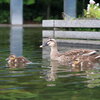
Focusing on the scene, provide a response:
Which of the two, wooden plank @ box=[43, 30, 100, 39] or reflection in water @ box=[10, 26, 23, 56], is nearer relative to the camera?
reflection in water @ box=[10, 26, 23, 56]

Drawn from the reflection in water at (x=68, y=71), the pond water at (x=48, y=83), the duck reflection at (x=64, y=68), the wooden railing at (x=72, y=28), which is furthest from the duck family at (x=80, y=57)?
the wooden railing at (x=72, y=28)

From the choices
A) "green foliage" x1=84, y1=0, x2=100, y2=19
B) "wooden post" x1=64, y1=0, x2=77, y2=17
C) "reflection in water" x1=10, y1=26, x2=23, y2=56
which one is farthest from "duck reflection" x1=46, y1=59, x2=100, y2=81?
"wooden post" x1=64, y1=0, x2=77, y2=17

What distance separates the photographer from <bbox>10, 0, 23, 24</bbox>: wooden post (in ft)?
128

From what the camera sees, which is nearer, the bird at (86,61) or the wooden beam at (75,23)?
the bird at (86,61)

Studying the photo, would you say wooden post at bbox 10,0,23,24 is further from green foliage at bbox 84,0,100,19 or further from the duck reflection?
the duck reflection

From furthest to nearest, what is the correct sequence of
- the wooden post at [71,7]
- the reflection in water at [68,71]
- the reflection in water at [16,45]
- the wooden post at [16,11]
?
1. the wooden post at [71,7]
2. the wooden post at [16,11]
3. the reflection in water at [16,45]
4. the reflection in water at [68,71]

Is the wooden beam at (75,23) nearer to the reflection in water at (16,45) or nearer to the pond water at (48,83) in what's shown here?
the reflection in water at (16,45)

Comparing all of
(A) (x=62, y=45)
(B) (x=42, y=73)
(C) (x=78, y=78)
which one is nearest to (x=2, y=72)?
(B) (x=42, y=73)

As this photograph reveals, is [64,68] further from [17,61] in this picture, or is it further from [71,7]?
Result: [71,7]

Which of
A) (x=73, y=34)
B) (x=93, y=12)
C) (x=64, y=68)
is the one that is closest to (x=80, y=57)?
(x=64, y=68)

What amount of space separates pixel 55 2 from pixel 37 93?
42503mm

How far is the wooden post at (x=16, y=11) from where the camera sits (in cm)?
3909

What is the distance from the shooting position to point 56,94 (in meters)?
6.80

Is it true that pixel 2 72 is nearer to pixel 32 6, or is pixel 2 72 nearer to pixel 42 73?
pixel 42 73
